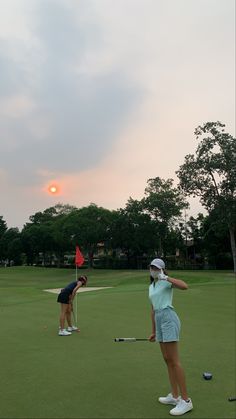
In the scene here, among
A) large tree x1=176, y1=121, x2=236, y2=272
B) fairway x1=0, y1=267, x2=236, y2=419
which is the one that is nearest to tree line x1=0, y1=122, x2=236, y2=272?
large tree x1=176, y1=121, x2=236, y2=272

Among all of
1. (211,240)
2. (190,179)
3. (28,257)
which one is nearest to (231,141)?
(190,179)

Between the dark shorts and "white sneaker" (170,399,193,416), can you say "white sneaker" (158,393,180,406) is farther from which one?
the dark shorts

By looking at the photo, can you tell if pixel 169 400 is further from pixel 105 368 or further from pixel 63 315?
pixel 63 315

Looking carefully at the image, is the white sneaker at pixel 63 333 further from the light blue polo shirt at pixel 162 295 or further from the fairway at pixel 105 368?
the light blue polo shirt at pixel 162 295

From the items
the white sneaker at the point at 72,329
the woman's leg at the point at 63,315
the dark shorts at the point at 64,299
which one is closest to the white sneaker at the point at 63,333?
the woman's leg at the point at 63,315

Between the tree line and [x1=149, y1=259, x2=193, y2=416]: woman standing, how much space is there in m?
45.0

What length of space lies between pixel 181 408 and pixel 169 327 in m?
1.02

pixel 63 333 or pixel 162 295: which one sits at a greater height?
pixel 162 295

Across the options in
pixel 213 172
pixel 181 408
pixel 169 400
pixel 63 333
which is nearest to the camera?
pixel 181 408

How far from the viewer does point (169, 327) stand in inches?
232

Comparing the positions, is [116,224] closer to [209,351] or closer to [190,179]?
[190,179]

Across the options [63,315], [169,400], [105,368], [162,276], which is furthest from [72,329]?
[162,276]

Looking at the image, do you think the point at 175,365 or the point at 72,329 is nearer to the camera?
the point at 175,365

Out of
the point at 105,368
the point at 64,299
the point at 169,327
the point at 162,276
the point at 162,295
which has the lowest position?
the point at 105,368
